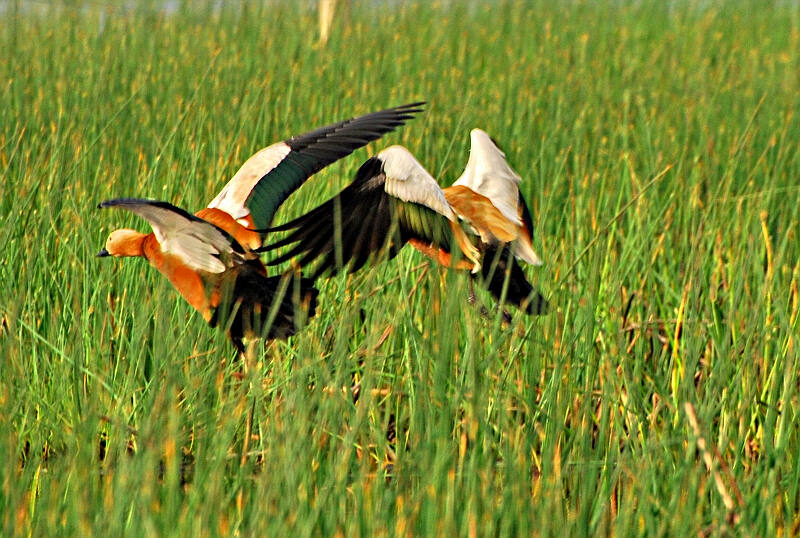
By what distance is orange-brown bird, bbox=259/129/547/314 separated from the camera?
265 centimetres

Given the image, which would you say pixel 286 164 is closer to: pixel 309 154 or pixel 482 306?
pixel 309 154

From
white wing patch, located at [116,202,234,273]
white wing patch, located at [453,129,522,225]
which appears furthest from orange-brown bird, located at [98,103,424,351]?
white wing patch, located at [453,129,522,225]

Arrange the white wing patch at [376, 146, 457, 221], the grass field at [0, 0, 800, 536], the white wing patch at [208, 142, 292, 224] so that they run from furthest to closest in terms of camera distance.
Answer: the white wing patch at [208, 142, 292, 224], the white wing patch at [376, 146, 457, 221], the grass field at [0, 0, 800, 536]

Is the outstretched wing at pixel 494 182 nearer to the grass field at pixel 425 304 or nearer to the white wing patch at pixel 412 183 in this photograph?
the grass field at pixel 425 304

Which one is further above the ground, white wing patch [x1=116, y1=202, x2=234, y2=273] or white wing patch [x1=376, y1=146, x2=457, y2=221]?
white wing patch [x1=376, y1=146, x2=457, y2=221]

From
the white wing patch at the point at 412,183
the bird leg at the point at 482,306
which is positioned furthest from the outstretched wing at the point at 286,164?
the bird leg at the point at 482,306

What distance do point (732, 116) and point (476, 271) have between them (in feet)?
8.38

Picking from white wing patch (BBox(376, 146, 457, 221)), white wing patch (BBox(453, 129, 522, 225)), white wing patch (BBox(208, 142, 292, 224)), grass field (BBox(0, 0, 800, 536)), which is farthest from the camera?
white wing patch (BBox(453, 129, 522, 225))

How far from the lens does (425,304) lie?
3.35m

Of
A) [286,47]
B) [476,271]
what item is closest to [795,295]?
[476,271]

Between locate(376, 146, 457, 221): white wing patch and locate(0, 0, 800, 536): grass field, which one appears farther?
locate(376, 146, 457, 221): white wing patch

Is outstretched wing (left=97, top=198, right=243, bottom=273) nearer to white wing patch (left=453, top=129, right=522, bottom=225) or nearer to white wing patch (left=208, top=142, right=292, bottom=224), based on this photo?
white wing patch (left=208, top=142, right=292, bottom=224)

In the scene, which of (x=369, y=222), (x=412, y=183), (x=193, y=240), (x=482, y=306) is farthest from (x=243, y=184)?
(x=482, y=306)

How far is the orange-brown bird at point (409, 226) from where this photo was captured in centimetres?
265
